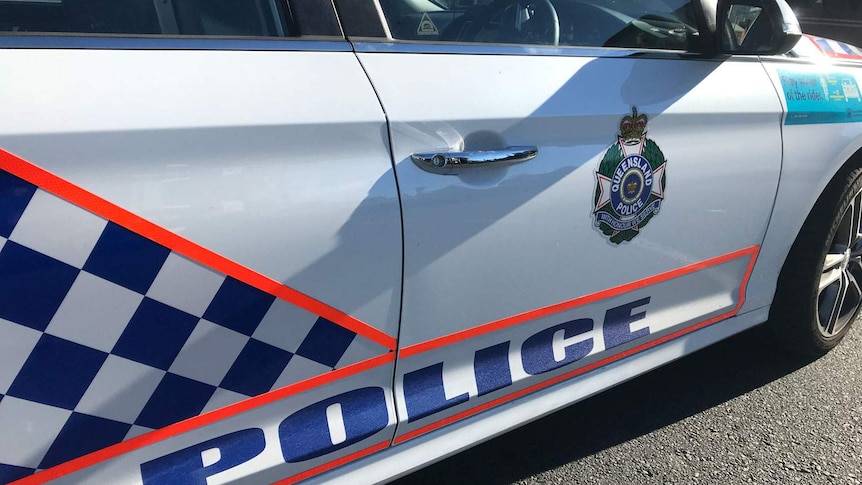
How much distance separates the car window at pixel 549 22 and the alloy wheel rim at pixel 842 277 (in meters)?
0.97

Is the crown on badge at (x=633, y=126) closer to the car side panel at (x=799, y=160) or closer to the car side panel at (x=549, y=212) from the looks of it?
the car side panel at (x=549, y=212)

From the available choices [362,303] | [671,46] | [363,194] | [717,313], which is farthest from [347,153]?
[717,313]

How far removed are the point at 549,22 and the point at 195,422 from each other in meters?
1.27

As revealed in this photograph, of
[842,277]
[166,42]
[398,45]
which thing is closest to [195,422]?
[166,42]

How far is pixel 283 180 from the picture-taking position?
1.27 metres

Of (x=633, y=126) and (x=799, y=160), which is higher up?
(x=633, y=126)

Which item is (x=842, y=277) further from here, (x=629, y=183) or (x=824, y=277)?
(x=629, y=183)

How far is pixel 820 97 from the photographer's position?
2.18 m

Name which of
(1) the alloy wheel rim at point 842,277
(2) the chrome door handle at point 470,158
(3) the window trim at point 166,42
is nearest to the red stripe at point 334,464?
(2) the chrome door handle at point 470,158

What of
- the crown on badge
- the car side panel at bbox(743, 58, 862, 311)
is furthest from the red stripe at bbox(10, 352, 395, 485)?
the car side panel at bbox(743, 58, 862, 311)

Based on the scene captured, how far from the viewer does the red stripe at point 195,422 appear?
3.84 ft

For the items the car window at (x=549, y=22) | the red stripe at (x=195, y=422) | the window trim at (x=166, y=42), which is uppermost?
the window trim at (x=166, y=42)

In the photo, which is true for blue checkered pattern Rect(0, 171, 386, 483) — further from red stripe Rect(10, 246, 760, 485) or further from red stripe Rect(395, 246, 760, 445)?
red stripe Rect(395, 246, 760, 445)

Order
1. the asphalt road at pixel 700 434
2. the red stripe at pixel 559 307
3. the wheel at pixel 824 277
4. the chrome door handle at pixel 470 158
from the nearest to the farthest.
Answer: the chrome door handle at pixel 470 158, the red stripe at pixel 559 307, the asphalt road at pixel 700 434, the wheel at pixel 824 277
